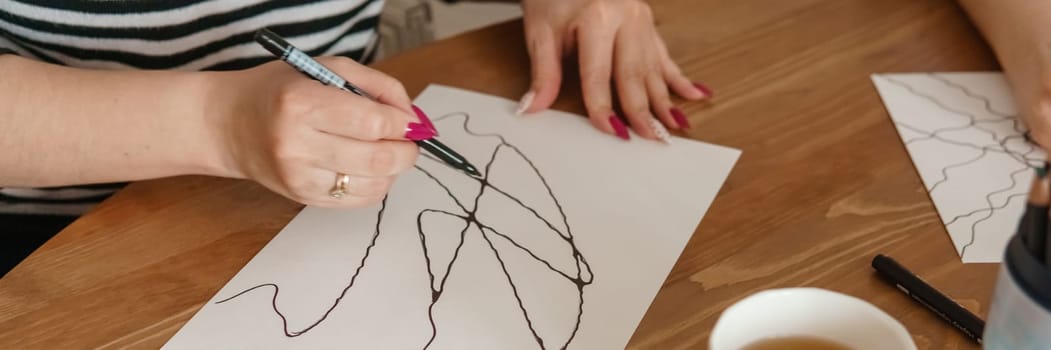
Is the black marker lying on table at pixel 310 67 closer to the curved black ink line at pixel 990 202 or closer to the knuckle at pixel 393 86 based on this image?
the knuckle at pixel 393 86

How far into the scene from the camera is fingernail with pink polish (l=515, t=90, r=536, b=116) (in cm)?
79

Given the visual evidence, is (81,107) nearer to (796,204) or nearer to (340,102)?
(340,102)

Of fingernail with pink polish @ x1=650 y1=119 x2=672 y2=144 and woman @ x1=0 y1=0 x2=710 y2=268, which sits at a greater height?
woman @ x1=0 y1=0 x2=710 y2=268

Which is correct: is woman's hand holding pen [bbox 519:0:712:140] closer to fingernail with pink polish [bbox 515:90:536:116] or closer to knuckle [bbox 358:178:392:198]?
fingernail with pink polish [bbox 515:90:536:116]

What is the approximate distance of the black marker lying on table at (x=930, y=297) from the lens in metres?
0.55

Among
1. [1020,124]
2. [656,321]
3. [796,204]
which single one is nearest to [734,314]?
[656,321]

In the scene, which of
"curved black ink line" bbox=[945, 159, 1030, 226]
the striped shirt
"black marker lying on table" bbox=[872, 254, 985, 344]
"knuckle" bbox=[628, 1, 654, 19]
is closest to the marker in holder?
"black marker lying on table" bbox=[872, 254, 985, 344]

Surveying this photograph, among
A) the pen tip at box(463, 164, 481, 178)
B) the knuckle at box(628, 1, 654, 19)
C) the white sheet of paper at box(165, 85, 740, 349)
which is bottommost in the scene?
the white sheet of paper at box(165, 85, 740, 349)

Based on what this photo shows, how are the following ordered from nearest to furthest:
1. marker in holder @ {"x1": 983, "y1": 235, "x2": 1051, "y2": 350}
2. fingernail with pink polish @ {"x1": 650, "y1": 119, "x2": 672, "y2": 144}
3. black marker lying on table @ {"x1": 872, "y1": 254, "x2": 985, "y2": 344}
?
marker in holder @ {"x1": 983, "y1": 235, "x2": 1051, "y2": 350} → black marker lying on table @ {"x1": 872, "y1": 254, "x2": 985, "y2": 344} → fingernail with pink polish @ {"x1": 650, "y1": 119, "x2": 672, "y2": 144}

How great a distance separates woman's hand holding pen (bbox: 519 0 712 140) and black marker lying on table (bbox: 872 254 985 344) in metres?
0.22

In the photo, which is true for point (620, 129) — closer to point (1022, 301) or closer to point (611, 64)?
point (611, 64)

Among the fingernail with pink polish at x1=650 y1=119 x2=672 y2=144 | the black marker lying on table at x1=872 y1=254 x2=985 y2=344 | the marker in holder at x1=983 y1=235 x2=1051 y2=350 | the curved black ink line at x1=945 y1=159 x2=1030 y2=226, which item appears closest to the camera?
Result: the marker in holder at x1=983 y1=235 x2=1051 y2=350

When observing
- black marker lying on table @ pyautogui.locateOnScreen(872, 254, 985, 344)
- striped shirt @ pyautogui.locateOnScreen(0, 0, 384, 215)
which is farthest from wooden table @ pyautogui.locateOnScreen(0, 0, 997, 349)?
striped shirt @ pyautogui.locateOnScreen(0, 0, 384, 215)

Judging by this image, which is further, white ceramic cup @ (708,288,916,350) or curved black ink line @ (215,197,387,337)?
curved black ink line @ (215,197,387,337)
